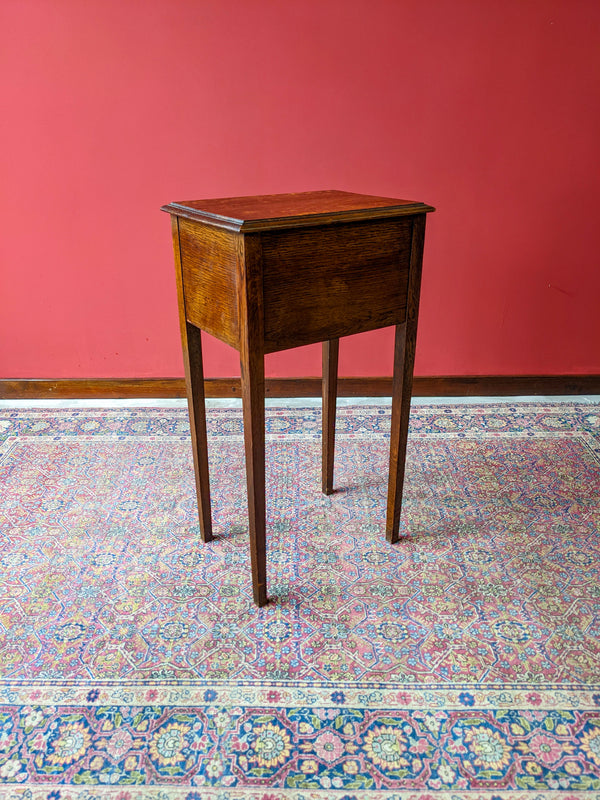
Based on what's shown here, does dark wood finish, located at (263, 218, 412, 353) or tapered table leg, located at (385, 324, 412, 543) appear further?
tapered table leg, located at (385, 324, 412, 543)

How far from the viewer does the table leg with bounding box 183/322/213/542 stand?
5.86 ft

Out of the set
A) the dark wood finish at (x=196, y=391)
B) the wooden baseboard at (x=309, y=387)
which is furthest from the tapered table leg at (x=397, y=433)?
the wooden baseboard at (x=309, y=387)

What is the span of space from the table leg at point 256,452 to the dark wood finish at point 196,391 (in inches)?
11.6

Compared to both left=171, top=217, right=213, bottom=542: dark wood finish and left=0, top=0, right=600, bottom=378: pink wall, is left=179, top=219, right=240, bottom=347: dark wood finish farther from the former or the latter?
left=0, top=0, right=600, bottom=378: pink wall

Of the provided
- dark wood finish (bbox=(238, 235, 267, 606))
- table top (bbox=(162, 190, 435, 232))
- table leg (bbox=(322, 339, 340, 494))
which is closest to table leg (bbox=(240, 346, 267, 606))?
dark wood finish (bbox=(238, 235, 267, 606))

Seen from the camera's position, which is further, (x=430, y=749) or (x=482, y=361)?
(x=482, y=361)

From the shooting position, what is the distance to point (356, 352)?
3.00m

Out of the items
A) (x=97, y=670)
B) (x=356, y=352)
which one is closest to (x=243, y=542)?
(x=97, y=670)

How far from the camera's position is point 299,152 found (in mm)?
2703

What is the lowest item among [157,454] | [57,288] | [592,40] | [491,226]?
[157,454]

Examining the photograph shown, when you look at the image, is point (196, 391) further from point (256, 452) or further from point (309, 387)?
point (309, 387)

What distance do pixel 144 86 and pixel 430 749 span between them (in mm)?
2542

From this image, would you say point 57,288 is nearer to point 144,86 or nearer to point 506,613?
point 144,86

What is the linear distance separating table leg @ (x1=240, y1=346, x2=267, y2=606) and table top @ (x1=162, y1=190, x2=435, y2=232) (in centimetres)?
29
